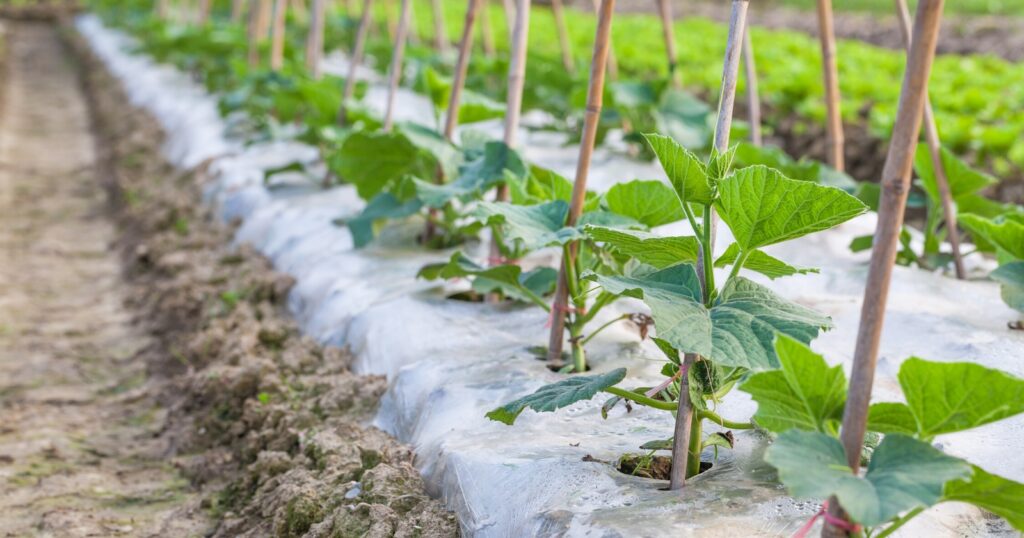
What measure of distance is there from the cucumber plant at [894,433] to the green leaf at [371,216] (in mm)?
2049

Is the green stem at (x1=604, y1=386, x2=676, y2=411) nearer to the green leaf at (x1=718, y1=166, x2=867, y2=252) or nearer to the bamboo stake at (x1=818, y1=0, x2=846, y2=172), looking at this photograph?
the green leaf at (x1=718, y1=166, x2=867, y2=252)

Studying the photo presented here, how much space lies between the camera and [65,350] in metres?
3.82

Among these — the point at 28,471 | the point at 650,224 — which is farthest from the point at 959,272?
the point at 28,471

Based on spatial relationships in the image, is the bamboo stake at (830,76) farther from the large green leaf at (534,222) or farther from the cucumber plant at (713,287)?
the cucumber plant at (713,287)

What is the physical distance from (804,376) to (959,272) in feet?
6.27

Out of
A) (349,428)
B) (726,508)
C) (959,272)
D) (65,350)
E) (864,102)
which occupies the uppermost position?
(864,102)

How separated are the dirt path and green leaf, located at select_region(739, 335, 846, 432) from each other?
61.5 inches

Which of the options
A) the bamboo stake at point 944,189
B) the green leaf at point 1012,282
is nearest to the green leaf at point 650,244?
the green leaf at point 1012,282

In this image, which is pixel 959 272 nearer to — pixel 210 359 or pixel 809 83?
pixel 210 359

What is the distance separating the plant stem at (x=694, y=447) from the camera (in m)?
1.82

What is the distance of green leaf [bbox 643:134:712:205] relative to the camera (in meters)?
1.72

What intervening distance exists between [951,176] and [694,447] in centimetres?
178

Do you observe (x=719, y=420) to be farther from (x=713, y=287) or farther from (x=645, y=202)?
(x=645, y=202)

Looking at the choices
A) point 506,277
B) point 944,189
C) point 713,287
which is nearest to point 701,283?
point 713,287
